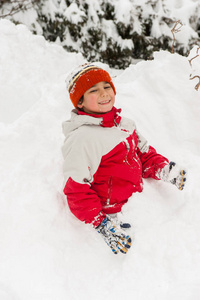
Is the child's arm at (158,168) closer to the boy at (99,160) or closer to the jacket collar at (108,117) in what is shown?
the boy at (99,160)

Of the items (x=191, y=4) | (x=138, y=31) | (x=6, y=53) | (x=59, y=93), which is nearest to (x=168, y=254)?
(x=59, y=93)

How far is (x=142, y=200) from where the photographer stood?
219cm

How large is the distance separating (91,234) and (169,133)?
1.64 meters

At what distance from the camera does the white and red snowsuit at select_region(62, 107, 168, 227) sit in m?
1.89

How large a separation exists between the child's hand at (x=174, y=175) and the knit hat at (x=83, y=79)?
93 centimetres

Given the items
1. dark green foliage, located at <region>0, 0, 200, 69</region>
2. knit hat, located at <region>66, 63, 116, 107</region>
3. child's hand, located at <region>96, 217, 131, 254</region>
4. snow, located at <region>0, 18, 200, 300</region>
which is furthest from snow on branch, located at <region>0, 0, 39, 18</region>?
child's hand, located at <region>96, 217, 131, 254</region>

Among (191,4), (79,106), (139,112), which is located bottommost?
(139,112)

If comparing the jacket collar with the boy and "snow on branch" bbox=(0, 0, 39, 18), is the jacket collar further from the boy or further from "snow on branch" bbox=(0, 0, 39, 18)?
"snow on branch" bbox=(0, 0, 39, 18)

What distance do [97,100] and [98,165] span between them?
504 millimetres

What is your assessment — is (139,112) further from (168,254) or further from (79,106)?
(168,254)

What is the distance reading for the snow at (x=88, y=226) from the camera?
165cm

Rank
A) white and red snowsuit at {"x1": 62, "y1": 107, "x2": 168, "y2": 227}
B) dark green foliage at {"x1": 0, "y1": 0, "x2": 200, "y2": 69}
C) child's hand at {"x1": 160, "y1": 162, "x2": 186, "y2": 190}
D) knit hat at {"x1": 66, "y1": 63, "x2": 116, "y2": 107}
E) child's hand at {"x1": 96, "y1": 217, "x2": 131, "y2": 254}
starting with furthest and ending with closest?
dark green foliage at {"x1": 0, "y1": 0, "x2": 200, "y2": 69} → child's hand at {"x1": 160, "y1": 162, "x2": 186, "y2": 190} → knit hat at {"x1": 66, "y1": 63, "x2": 116, "y2": 107} → white and red snowsuit at {"x1": 62, "y1": 107, "x2": 168, "y2": 227} → child's hand at {"x1": 96, "y1": 217, "x2": 131, "y2": 254}

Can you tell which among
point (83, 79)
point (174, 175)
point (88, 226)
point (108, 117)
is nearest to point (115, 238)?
point (88, 226)

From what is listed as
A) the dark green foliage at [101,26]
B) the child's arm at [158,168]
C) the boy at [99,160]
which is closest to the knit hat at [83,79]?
the boy at [99,160]
